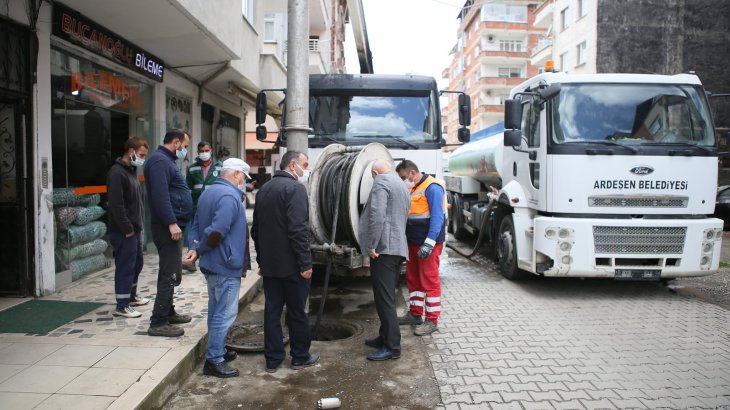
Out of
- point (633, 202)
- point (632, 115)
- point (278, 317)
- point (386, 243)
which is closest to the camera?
point (278, 317)

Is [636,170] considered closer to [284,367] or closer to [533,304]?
[533,304]

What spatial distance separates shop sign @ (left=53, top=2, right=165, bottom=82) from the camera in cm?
604

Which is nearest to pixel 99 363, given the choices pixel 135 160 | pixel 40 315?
pixel 40 315

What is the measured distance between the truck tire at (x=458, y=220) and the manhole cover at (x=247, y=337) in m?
7.49

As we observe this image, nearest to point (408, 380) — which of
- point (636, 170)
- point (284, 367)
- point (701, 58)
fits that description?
point (284, 367)

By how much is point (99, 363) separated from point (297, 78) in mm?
3697

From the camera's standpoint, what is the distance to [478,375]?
174 inches

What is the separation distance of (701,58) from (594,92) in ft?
86.5

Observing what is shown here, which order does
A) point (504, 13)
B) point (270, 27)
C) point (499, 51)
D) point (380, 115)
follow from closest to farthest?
1. point (380, 115)
2. point (270, 27)
3. point (499, 51)
4. point (504, 13)

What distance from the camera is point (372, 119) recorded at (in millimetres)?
8281

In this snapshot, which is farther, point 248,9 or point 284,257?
point 248,9

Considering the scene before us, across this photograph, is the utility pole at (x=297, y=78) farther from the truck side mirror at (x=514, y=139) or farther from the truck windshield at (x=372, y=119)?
the truck side mirror at (x=514, y=139)

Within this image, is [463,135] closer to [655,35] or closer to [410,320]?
[410,320]

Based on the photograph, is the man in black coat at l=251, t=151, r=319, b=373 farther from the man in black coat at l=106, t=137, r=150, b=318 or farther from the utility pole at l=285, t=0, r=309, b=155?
the utility pole at l=285, t=0, r=309, b=155
